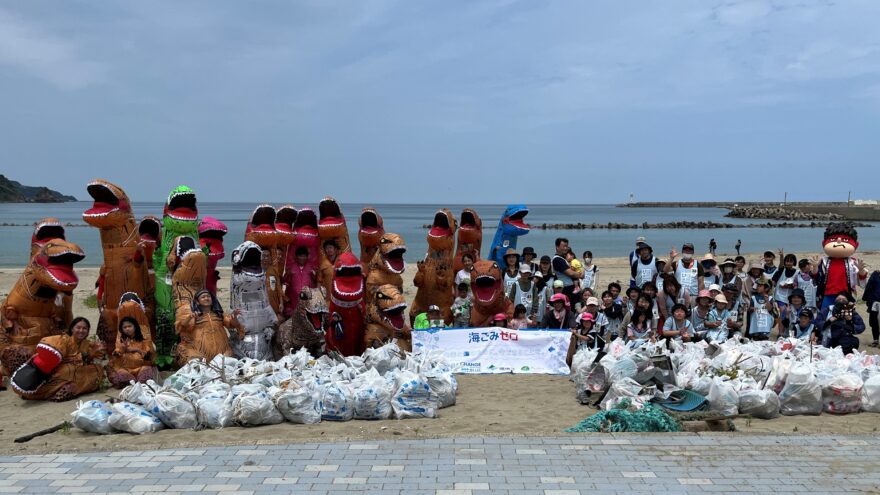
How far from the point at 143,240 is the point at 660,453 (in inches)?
279

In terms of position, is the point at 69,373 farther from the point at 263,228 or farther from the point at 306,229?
the point at 306,229

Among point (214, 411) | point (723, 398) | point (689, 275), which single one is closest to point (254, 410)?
point (214, 411)

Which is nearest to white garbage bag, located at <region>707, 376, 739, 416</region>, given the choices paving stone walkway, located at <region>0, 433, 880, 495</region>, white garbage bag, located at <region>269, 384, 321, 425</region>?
paving stone walkway, located at <region>0, 433, 880, 495</region>

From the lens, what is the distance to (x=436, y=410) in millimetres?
7191

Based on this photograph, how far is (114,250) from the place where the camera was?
887cm

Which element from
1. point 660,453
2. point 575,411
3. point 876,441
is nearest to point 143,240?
point 575,411

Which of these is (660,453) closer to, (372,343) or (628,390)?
(628,390)

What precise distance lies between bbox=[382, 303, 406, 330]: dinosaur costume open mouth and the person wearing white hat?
395 cm

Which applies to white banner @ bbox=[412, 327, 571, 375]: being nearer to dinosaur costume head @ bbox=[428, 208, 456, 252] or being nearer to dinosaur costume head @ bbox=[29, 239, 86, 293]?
dinosaur costume head @ bbox=[428, 208, 456, 252]

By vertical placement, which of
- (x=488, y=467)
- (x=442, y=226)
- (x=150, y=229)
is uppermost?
(x=442, y=226)

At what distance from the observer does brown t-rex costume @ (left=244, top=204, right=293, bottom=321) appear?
9180mm

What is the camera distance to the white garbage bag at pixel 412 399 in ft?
23.0

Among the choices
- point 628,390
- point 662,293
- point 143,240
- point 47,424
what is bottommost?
point 47,424

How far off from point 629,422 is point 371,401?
249 centimetres
